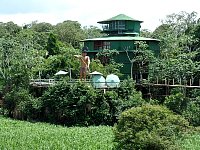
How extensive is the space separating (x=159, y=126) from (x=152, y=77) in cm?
1596

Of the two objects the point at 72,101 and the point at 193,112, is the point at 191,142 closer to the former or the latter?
the point at 193,112

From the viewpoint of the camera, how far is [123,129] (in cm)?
1964

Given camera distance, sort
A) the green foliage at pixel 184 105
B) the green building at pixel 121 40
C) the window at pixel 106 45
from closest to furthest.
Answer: the green foliage at pixel 184 105
the green building at pixel 121 40
the window at pixel 106 45

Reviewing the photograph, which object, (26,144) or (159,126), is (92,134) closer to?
(26,144)

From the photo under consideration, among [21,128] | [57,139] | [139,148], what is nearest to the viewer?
[139,148]

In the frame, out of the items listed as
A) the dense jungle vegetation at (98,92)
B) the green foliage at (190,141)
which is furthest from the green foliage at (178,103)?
the green foliage at (190,141)

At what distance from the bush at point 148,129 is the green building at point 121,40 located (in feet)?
63.4

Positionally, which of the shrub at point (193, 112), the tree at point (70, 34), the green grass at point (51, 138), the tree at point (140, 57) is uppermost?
the tree at point (70, 34)

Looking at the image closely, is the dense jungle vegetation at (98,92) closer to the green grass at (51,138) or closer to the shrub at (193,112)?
the shrub at (193,112)

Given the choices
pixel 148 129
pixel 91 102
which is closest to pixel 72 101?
pixel 91 102

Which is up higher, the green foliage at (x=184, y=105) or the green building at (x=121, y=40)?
the green building at (x=121, y=40)

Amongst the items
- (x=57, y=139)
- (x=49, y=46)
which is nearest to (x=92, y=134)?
(x=57, y=139)

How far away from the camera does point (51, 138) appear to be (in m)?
24.3

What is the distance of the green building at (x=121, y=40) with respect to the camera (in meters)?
39.2
